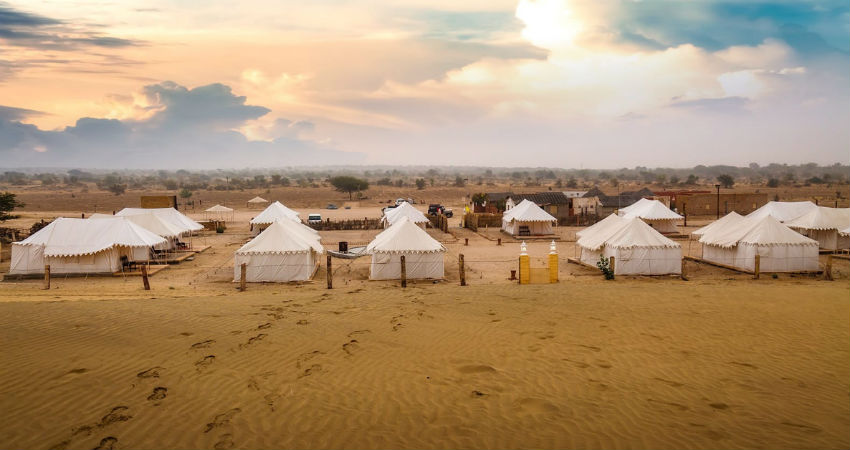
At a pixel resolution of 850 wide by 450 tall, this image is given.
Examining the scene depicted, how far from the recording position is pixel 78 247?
2078 cm

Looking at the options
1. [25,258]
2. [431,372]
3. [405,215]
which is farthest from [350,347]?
[405,215]

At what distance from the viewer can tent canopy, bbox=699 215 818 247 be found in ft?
68.2

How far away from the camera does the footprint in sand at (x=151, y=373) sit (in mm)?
7129

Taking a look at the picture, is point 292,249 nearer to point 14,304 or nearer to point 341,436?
point 14,304

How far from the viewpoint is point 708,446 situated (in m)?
5.54

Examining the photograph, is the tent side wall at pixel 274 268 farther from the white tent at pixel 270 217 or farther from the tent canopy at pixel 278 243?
the white tent at pixel 270 217

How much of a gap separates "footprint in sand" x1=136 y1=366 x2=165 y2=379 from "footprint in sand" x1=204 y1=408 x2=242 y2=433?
5.52 feet

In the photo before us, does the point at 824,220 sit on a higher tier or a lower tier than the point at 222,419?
higher

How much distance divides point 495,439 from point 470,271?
15714 millimetres

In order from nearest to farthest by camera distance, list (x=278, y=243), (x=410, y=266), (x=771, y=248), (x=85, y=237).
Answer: (x=278, y=243) → (x=410, y=266) → (x=771, y=248) → (x=85, y=237)

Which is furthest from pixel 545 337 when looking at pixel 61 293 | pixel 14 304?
pixel 61 293

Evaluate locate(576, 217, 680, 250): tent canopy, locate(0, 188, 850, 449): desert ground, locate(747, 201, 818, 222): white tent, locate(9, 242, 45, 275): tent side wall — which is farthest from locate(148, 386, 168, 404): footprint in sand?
locate(747, 201, 818, 222): white tent

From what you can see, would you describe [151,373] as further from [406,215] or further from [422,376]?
[406,215]

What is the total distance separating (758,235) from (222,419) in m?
22.2
